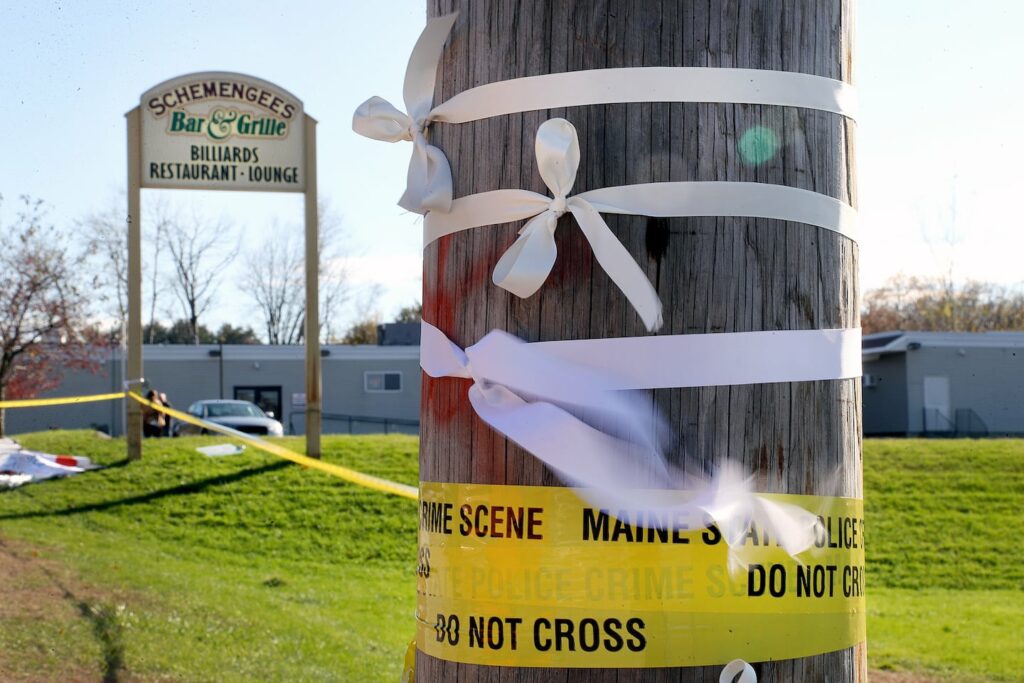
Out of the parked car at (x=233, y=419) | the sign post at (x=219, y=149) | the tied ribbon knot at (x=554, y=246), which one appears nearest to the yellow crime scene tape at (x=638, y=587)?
the tied ribbon knot at (x=554, y=246)

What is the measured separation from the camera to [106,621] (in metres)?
8.02

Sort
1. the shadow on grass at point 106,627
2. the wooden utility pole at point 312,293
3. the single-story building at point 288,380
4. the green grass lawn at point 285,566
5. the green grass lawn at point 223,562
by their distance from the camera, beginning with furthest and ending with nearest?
the single-story building at point 288,380 → the wooden utility pole at point 312,293 → the green grass lawn at point 285,566 → the green grass lawn at point 223,562 → the shadow on grass at point 106,627

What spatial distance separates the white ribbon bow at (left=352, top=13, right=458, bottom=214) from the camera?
1.87m

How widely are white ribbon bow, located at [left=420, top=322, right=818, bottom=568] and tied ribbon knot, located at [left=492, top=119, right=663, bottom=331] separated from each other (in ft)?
0.40

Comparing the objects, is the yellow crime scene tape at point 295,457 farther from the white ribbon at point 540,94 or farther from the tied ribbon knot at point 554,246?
the tied ribbon knot at point 554,246

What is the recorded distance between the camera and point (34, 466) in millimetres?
13742

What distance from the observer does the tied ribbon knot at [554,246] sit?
1.63 m

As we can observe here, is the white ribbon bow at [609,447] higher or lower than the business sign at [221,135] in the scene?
lower

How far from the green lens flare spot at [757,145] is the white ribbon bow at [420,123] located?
50 cm

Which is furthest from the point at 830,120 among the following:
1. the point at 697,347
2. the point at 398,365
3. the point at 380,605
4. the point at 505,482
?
the point at 398,365

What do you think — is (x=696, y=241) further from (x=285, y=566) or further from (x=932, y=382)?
(x=932, y=382)

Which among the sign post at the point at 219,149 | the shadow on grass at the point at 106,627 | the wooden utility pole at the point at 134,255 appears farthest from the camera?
the sign post at the point at 219,149

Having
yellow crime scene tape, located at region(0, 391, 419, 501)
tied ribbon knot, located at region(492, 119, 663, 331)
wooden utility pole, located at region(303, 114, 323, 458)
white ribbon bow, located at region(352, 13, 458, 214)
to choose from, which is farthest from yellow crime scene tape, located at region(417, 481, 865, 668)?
wooden utility pole, located at region(303, 114, 323, 458)

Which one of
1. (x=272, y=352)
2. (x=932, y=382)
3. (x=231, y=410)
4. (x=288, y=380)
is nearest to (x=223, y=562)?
(x=231, y=410)
